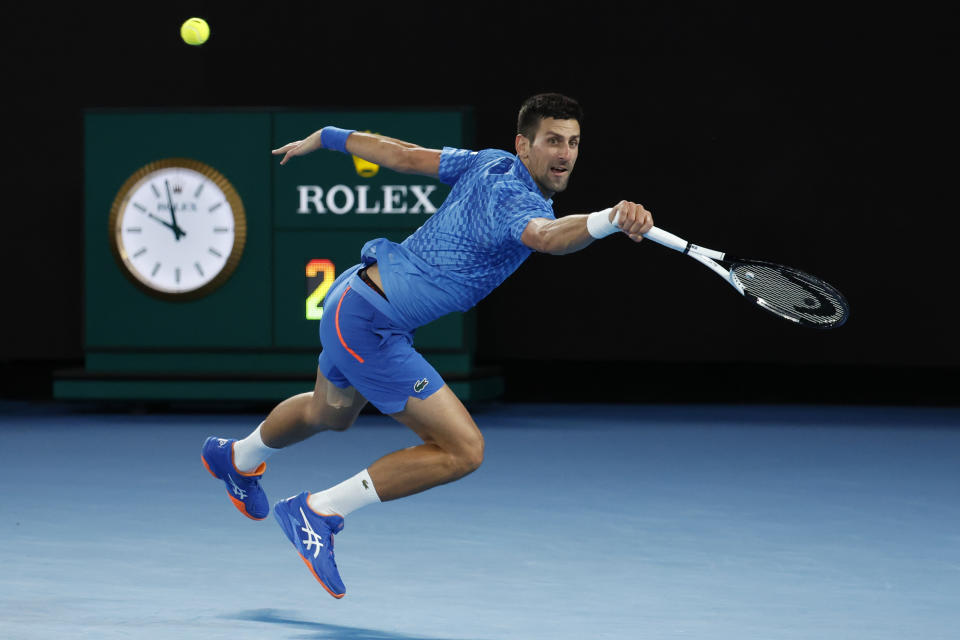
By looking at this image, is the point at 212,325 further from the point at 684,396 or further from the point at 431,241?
the point at 431,241

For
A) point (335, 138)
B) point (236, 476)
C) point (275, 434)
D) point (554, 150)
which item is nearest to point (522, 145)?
point (554, 150)

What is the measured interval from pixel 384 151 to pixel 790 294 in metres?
1.29

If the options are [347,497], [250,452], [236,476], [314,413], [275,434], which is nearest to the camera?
[347,497]

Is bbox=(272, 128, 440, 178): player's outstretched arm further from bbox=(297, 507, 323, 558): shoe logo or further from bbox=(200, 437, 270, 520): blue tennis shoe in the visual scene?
bbox=(297, 507, 323, 558): shoe logo

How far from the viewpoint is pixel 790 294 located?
427 centimetres

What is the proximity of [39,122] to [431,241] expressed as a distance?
708 centimetres

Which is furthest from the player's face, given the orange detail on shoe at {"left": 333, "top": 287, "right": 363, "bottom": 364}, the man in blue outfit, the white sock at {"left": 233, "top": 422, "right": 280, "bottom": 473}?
the white sock at {"left": 233, "top": 422, "right": 280, "bottom": 473}

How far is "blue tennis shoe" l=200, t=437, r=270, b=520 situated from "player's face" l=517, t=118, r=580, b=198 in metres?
→ 1.40

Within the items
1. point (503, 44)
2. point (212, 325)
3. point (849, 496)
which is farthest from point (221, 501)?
point (503, 44)

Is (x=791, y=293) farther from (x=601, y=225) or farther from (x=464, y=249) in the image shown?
(x=464, y=249)

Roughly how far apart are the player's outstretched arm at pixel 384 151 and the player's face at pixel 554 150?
1.33ft

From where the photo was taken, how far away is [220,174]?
9312 mm

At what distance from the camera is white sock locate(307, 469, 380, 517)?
14.2ft

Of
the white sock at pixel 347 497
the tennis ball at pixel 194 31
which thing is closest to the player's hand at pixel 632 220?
the white sock at pixel 347 497
